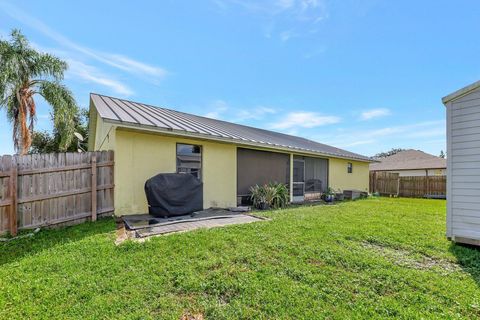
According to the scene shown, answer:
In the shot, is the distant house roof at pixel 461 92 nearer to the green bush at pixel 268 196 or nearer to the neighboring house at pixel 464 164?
the neighboring house at pixel 464 164

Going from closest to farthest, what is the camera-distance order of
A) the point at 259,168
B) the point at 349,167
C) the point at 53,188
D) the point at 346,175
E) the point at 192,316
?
the point at 192,316, the point at 53,188, the point at 259,168, the point at 346,175, the point at 349,167

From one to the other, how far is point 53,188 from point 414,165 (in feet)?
90.8

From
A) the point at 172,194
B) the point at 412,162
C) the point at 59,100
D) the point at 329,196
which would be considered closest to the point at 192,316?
the point at 172,194

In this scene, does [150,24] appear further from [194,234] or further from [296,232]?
[296,232]

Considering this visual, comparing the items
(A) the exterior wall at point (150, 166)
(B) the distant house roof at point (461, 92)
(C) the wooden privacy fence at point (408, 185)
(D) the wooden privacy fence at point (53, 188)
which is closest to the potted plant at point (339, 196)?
(C) the wooden privacy fence at point (408, 185)

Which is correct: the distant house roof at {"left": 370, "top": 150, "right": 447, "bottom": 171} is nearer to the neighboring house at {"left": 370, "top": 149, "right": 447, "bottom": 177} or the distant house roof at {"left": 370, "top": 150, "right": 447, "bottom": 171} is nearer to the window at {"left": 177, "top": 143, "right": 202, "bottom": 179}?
the neighboring house at {"left": 370, "top": 149, "right": 447, "bottom": 177}

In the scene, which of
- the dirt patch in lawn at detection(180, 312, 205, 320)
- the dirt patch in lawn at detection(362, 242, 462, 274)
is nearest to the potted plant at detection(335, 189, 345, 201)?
the dirt patch in lawn at detection(362, 242, 462, 274)

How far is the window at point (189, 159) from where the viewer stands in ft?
25.9

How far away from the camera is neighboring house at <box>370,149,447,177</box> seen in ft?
70.0

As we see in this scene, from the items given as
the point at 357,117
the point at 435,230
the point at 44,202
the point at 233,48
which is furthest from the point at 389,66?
the point at 44,202

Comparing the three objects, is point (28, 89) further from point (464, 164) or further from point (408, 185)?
point (408, 185)

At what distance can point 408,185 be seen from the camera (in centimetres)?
1744

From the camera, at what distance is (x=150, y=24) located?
8250 mm

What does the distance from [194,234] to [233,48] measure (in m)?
8.29
